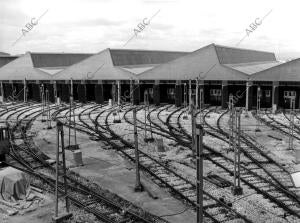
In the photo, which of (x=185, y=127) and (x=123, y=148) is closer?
(x=123, y=148)

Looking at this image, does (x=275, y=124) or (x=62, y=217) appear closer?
(x=62, y=217)

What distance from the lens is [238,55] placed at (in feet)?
201

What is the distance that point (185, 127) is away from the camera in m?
31.6

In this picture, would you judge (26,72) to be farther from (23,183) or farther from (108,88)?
(23,183)

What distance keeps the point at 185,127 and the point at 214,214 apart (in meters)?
18.4

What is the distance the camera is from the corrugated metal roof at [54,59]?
63034mm

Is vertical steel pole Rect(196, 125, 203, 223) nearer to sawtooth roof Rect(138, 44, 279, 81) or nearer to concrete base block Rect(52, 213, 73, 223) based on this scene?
concrete base block Rect(52, 213, 73, 223)

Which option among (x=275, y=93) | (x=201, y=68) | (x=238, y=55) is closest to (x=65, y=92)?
(x=201, y=68)

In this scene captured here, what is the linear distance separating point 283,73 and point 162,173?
27.6 metres

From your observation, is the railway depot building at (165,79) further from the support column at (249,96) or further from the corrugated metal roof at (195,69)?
the support column at (249,96)

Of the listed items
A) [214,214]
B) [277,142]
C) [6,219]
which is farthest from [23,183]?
[277,142]

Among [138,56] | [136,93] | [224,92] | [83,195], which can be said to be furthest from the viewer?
[138,56]

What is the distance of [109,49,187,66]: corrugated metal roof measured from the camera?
5575 cm

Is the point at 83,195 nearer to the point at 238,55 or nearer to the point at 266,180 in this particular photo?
the point at 266,180
